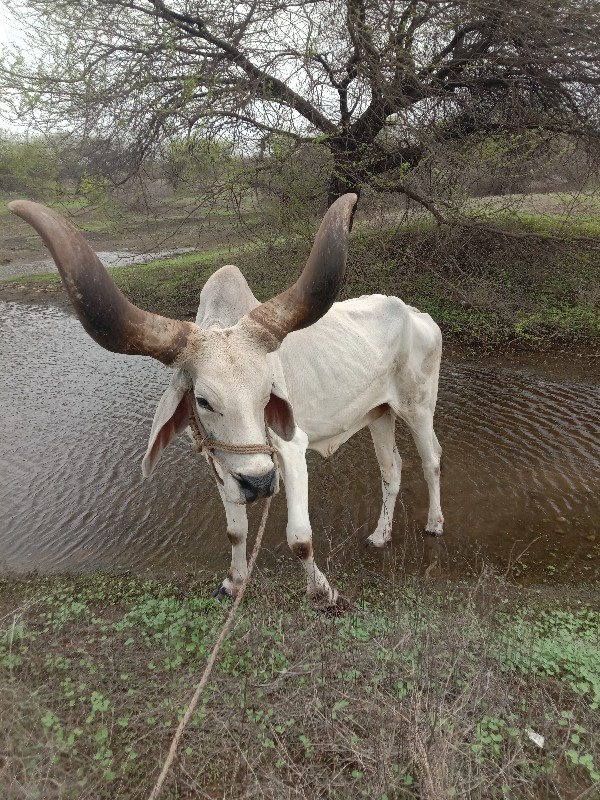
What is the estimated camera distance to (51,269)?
762 inches

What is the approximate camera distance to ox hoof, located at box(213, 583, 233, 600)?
145 inches

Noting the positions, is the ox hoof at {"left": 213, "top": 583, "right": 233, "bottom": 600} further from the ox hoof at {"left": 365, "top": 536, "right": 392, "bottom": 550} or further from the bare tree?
the bare tree

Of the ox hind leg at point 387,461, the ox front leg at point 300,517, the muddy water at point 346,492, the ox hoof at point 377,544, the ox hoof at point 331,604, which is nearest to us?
the ox front leg at point 300,517

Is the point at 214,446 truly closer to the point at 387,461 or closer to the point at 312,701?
the point at 312,701

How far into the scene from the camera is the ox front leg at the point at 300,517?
3.23 metres

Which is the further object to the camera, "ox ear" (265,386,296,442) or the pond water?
the pond water

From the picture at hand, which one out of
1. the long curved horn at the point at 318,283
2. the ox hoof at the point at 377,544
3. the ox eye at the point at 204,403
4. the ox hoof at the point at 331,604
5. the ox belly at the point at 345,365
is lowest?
the ox hoof at the point at 377,544

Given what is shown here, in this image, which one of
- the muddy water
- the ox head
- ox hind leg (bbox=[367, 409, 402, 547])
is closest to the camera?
the ox head

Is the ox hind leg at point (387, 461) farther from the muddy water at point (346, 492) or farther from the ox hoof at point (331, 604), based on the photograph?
the ox hoof at point (331, 604)

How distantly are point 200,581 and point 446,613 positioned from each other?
1.75 m

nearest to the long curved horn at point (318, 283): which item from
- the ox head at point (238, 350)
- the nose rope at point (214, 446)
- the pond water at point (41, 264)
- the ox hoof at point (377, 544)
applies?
the ox head at point (238, 350)

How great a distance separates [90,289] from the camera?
2.07 meters

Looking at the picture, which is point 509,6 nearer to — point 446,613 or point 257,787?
point 446,613

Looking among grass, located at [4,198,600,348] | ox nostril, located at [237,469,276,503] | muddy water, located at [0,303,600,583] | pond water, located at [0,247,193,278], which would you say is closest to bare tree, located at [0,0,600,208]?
grass, located at [4,198,600,348]
